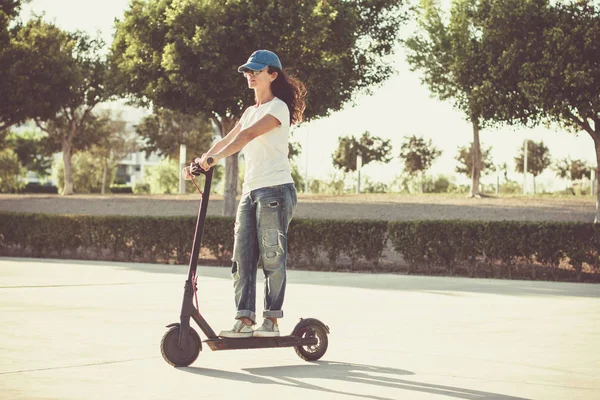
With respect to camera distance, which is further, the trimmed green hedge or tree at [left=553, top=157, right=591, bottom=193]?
tree at [left=553, top=157, right=591, bottom=193]

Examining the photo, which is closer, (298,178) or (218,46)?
(218,46)

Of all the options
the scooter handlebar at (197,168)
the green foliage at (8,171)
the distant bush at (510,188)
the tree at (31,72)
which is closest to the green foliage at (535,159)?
the distant bush at (510,188)

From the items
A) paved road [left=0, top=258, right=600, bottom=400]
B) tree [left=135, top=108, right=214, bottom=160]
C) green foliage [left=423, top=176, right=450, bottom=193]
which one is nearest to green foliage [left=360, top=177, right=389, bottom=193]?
green foliage [left=423, top=176, right=450, bottom=193]

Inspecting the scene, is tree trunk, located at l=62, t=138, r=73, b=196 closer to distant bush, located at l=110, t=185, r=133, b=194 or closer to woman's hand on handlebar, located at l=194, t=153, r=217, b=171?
distant bush, located at l=110, t=185, r=133, b=194

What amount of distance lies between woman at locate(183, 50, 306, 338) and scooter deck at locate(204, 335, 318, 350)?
0.17ft

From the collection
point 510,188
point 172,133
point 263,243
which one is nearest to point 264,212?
point 263,243

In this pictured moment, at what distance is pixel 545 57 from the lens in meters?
19.7

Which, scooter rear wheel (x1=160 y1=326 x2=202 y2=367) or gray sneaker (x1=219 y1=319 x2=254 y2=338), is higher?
gray sneaker (x1=219 y1=319 x2=254 y2=338)

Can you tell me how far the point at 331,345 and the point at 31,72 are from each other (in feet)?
85.1

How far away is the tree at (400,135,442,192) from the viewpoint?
52.1m

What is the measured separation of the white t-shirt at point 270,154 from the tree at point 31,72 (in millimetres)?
23299

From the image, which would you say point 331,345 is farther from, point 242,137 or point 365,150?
point 365,150

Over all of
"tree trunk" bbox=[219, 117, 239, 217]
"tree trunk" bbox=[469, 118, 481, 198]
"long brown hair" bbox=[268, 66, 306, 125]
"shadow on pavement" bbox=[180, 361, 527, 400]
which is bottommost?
"shadow on pavement" bbox=[180, 361, 527, 400]

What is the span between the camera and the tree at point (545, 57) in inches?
765
